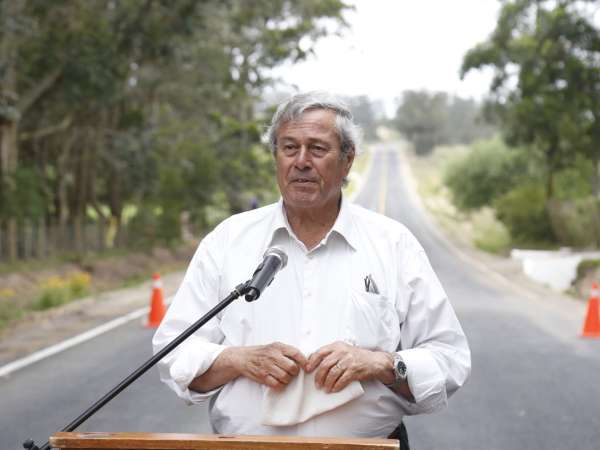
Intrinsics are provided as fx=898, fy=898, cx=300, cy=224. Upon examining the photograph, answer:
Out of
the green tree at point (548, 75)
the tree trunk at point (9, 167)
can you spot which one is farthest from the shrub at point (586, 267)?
the tree trunk at point (9, 167)

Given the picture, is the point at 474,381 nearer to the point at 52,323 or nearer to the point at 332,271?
the point at 332,271

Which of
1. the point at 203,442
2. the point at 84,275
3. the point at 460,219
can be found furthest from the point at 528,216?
the point at 203,442

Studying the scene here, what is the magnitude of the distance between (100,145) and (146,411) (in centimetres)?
2333

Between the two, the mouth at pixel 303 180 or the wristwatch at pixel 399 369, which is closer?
the wristwatch at pixel 399 369

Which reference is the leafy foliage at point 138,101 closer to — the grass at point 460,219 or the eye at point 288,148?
the grass at point 460,219

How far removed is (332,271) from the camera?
3184 mm

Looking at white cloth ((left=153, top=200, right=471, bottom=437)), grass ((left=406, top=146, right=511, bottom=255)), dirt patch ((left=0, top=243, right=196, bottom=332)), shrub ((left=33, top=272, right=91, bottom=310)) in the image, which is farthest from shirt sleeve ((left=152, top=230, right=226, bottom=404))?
grass ((left=406, top=146, right=511, bottom=255))

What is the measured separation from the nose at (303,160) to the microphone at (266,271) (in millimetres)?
383

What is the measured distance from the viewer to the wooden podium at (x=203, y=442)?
2578mm

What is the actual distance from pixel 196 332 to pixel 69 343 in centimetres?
902

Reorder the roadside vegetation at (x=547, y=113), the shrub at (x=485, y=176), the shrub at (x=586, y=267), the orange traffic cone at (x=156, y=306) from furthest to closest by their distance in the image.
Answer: the shrub at (x=485, y=176) → the roadside vegetation at (x=547, y=113) → the shrub at (x=586, y=267) → the orange traffic cone at (x=156, y=306)

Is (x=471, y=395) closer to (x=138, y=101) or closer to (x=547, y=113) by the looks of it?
(x=547, y=113)

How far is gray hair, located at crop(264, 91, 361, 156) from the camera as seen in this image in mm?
3246

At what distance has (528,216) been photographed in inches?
1494
